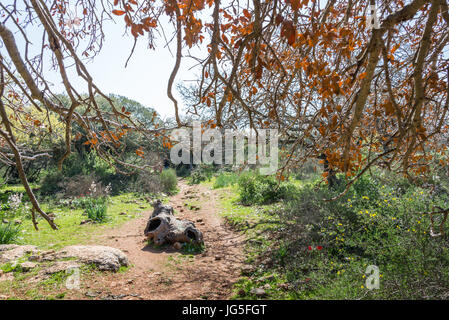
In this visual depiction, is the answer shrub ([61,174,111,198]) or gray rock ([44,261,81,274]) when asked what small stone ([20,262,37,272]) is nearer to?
gray rock ([44,261,81,274])

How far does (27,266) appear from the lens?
13.0 ft

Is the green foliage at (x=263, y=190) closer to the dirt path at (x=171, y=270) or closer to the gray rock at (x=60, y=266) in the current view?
the dirt path at (x=171, y=270)

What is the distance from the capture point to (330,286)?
2.98m

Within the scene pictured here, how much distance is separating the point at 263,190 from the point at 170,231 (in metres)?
3.74

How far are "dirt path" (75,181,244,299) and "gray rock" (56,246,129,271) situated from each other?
0.18m

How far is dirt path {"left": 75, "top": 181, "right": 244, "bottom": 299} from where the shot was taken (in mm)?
3684

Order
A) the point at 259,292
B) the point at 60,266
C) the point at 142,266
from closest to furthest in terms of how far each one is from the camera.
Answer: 1. the point at 259,292
2. the point at 60,266
3. the point at 142,266

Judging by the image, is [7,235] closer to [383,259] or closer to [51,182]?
[383,259]

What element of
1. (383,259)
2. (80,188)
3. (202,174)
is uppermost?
(202,174)

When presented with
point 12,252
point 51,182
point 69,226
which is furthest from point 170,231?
point 51,182

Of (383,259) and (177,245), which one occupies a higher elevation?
(383,259)
